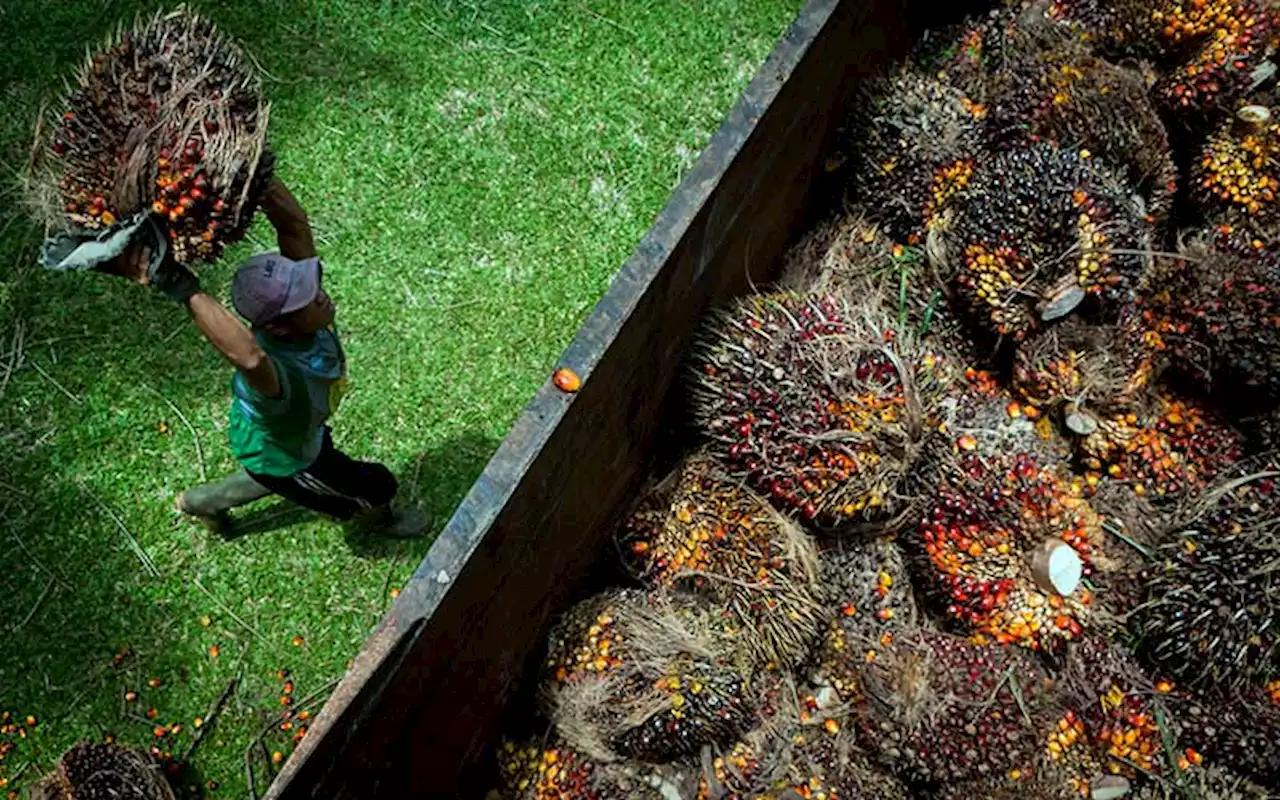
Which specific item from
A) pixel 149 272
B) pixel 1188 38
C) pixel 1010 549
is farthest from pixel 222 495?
pixel 1188 38

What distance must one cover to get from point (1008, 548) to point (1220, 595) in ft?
1.71

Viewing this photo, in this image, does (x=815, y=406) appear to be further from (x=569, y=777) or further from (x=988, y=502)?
(x=569, y=777)

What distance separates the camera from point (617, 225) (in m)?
4.46

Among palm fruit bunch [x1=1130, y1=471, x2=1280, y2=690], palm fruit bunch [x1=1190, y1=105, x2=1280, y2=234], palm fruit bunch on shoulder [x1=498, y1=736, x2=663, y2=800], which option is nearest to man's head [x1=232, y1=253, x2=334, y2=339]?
palm fruit bunch on shoulder [x1=498, y1=736, x2=663, y2=800]

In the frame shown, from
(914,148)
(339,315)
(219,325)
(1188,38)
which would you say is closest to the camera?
(219,325)

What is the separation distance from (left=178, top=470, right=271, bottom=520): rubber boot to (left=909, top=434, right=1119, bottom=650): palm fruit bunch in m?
2.09

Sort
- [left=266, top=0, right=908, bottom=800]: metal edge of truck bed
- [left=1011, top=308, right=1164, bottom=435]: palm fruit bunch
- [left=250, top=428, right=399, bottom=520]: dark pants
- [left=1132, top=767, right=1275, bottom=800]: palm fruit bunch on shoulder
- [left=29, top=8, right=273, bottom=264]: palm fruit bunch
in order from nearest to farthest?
[left=266, top=0, right=908, bottom=800]: metal edge of truck bed
[left=29, top=8, right=273, bottom=264]: palm fruit bunch
[left=1132, top=767, right=1275, bottom=800]: palm fruit bunch on shoulder
[left=1011, top=308, right=1164, bottom=435]: palm fruit bunch
[left=250, top=428, right=399, bottom=520]: dark pants

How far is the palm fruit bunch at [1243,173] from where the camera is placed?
3.37 m

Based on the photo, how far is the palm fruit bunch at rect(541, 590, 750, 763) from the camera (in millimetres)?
2812

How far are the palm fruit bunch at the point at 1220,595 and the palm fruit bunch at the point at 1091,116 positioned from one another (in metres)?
1.08

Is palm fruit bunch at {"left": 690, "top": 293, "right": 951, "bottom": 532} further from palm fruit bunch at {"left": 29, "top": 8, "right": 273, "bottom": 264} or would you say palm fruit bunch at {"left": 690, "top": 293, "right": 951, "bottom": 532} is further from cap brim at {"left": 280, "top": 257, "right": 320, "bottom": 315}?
palm fruit bunch at {"left": 29, "top": 8, "right": 273, "bottom": 264}

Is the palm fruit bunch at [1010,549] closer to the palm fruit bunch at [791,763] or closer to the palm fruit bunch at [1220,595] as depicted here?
the palm fruit bunch at [1220,595]

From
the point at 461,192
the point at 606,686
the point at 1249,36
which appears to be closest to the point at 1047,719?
the point at 606,686

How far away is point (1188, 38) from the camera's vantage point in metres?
3.73
